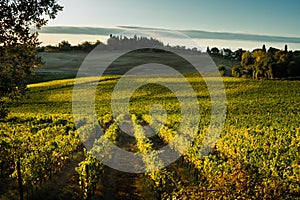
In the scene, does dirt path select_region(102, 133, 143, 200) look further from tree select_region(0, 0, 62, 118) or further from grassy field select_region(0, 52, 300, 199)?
tree select_region(0, 0, 62, 118)

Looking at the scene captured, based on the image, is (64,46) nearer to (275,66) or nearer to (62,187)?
(275,66)

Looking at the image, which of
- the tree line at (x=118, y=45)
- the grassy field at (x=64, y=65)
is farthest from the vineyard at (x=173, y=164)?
the tree line at (x=118, y=45)

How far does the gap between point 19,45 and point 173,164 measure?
46.2ft

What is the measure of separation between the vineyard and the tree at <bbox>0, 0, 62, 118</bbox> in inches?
179

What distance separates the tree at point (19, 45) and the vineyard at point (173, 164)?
4549mm

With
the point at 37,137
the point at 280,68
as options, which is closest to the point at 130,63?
the point at 280,68

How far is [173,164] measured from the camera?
23000mm

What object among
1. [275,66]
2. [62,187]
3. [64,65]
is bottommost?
[62,187]

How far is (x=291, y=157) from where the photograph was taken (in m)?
18.9

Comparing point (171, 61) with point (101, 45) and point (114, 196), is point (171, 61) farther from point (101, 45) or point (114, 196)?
point (114, 196)

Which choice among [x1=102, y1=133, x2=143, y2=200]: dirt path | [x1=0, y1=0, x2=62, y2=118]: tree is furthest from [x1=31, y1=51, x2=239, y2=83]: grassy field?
[x1=0, y1=0, x2=62, y2=118]: tree

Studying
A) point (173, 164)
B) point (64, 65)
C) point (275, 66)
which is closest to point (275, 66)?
point (275, 66)

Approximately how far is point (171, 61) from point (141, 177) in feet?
310

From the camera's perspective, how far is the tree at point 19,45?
37.2 ft
